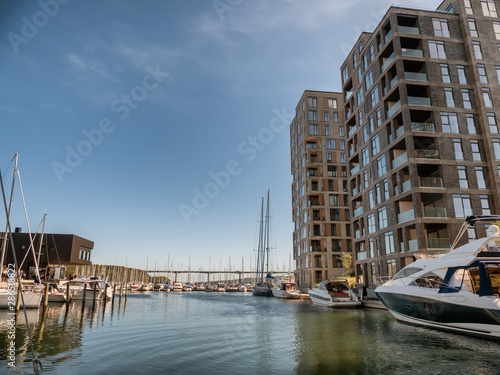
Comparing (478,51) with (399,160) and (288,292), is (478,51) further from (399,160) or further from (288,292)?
(288,292)

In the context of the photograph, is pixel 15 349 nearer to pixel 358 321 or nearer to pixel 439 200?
pixel 358 321

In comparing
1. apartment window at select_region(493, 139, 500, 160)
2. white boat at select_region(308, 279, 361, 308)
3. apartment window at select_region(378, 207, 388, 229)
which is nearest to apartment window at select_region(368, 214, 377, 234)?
apartment window at select_region(378, 207, 388, 229)

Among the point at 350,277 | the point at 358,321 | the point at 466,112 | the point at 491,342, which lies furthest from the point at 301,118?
the point at 491,342

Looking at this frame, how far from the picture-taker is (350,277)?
2234 inches

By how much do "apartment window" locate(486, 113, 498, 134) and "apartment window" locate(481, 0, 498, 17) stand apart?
43.3 feet

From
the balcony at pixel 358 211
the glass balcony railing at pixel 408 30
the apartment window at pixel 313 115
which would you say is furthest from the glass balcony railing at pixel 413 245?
the apartment window at pixel 313 115

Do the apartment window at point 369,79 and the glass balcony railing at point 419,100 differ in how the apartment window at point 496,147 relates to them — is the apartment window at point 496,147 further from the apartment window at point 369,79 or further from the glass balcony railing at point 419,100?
the apartment window at point 369,79

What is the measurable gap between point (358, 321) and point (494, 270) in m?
8.83

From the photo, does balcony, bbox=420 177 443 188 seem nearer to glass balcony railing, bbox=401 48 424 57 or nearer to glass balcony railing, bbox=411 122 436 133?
glass balcony railing, bbox=411 122 436 133

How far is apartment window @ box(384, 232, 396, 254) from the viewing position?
37828 millimetres

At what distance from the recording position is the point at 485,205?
1364 inches

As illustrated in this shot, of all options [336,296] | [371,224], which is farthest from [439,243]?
[371,224]

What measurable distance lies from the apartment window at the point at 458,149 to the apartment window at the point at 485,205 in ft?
14.7

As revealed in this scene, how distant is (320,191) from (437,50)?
36.4m
